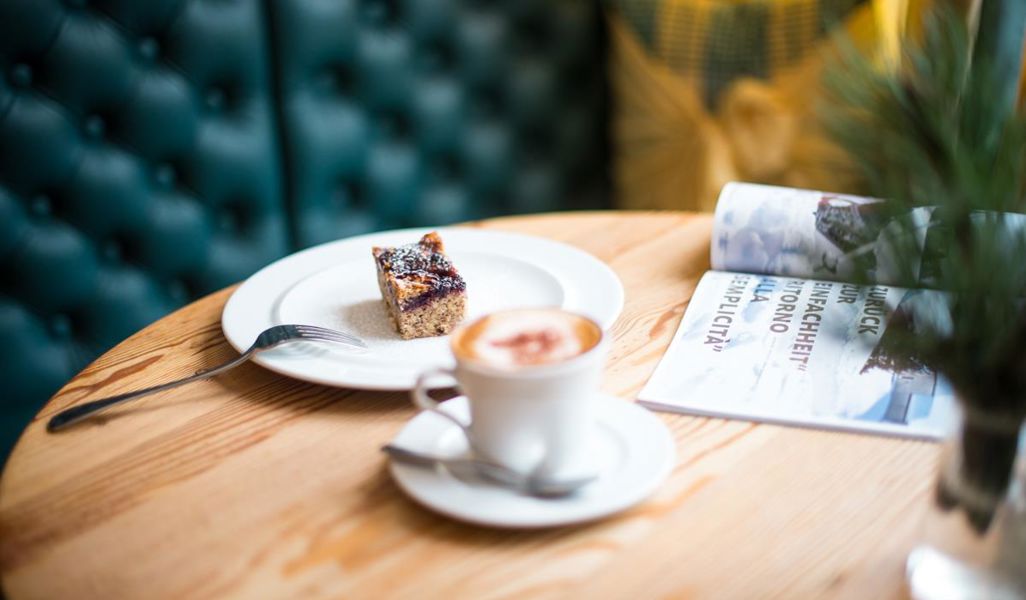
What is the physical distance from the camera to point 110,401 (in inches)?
36.5

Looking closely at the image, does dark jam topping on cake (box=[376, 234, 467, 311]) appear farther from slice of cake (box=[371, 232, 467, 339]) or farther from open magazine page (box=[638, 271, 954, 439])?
open magazine page (box=[638, 271, 954, 439])

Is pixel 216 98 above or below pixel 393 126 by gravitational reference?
above

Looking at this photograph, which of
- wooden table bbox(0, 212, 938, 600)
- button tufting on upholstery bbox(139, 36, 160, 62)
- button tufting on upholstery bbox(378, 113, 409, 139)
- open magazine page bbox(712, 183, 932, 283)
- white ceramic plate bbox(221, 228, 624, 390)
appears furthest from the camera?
button tufting on upholstery bbox(378, 113, 409, 139)

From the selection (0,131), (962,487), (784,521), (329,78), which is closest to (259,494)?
(784,521)

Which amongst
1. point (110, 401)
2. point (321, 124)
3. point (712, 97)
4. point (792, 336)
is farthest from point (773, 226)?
point (321, 124)

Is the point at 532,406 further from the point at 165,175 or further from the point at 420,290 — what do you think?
the point at 165,175

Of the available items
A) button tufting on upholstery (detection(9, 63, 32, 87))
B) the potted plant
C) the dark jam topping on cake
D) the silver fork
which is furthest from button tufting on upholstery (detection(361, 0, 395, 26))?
the potted plant

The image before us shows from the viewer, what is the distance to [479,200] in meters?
2.33

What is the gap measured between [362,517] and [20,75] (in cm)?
134

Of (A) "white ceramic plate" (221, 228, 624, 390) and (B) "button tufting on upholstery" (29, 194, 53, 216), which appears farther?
(B) "button tufting on upholstery" (29, 194, 53, 216)

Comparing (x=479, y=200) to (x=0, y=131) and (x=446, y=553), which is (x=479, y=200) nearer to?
(x=0, y=131)

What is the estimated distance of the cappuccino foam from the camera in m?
0.75

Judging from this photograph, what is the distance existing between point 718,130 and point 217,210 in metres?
1.11

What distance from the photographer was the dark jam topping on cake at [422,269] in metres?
1.05
